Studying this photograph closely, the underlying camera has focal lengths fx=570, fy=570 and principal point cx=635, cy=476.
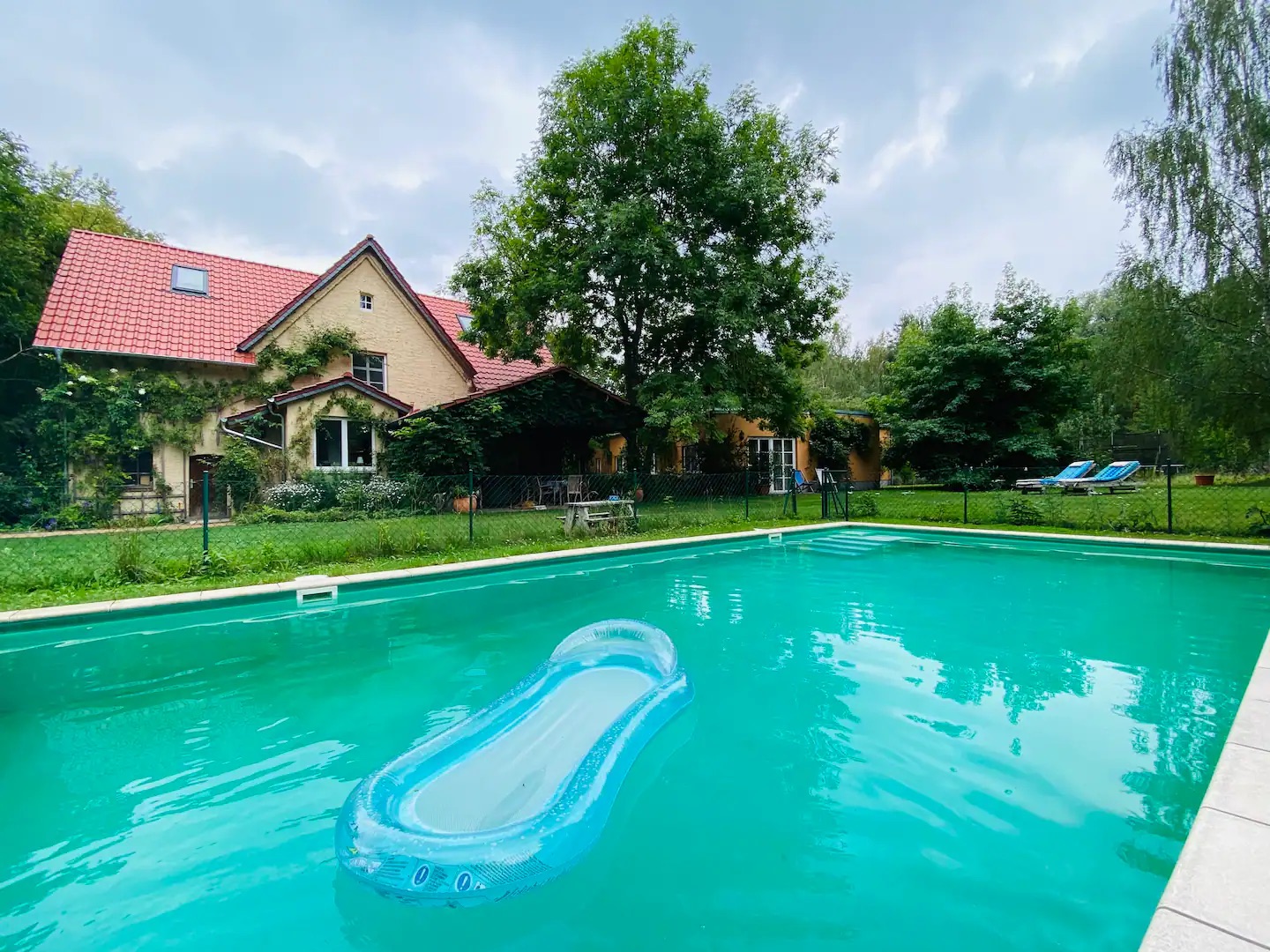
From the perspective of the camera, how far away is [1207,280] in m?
10.5

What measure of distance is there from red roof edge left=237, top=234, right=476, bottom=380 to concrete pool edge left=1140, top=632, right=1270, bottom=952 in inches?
694

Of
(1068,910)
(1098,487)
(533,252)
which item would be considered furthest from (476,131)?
(1098,487)

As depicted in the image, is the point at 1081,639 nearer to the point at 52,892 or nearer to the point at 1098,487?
the point at 52,892

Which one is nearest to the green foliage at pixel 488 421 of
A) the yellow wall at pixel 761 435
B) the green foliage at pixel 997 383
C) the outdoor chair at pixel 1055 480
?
the yellow wall at pixel 761 435

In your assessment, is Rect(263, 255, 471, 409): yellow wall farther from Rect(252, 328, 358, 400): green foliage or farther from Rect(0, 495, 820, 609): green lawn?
Rect(0, 495, 820, 609): green lawn

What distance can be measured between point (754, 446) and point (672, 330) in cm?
627

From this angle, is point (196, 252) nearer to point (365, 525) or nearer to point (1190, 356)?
point (365, 525)

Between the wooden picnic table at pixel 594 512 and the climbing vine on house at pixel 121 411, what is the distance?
948cm

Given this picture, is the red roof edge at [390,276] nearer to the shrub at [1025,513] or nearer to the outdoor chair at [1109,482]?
the shrub at [1025,513]

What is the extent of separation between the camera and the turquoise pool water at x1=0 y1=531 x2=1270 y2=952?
197 cm

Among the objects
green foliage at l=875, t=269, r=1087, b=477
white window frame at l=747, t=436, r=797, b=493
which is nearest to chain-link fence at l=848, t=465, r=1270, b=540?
green foliage at l=875, t=269, r=1087, b=477

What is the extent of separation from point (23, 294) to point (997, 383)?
3025 cm

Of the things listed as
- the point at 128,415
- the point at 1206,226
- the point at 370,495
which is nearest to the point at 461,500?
the point at 370,495

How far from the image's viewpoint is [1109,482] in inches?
656
